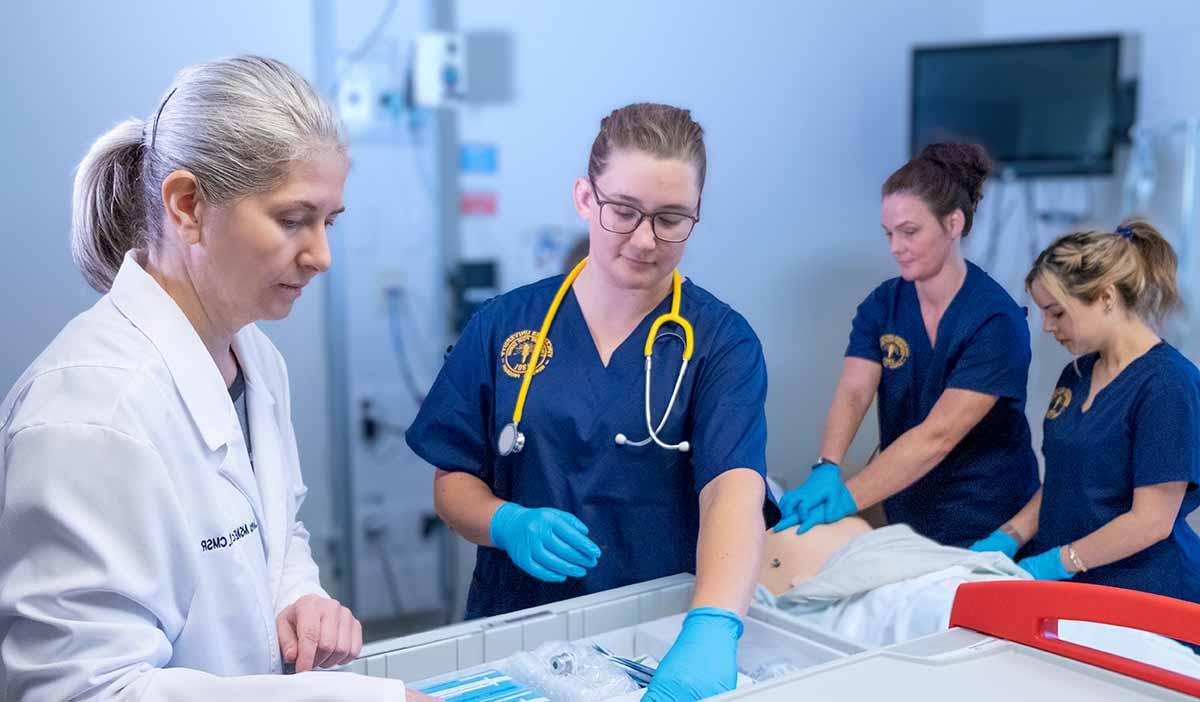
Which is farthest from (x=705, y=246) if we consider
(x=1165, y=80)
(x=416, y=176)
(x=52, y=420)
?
(x=1165, y=80)

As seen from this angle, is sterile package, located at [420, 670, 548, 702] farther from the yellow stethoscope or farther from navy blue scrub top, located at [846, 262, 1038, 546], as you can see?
navy blue scrub top, located at [846, 262, 1038, 546]

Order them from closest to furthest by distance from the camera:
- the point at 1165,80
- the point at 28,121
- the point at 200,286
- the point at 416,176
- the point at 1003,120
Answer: the point at 200,286, the point at 28,121, the point at 1003,120, the point at 1165,80, the point at 416,176

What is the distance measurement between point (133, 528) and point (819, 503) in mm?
1009

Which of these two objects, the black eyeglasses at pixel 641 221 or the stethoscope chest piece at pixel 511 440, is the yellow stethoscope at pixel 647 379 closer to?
the stethoscope chest piece at pixel 511 440

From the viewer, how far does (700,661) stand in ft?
3.37

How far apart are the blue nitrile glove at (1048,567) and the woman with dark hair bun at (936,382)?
10 cm

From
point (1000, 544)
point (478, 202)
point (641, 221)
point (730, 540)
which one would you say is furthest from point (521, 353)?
point (478, 202)

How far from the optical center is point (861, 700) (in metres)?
0.84

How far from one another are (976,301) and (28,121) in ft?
5.91

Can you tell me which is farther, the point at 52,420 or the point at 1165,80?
the point at 1165,80

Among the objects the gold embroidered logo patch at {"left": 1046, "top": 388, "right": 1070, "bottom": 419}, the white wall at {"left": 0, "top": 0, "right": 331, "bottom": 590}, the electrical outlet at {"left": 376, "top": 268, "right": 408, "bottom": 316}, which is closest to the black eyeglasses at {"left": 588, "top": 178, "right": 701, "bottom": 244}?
the gold embroidered logo patch at {"left": 1046, "top": 388, "right": 1070, "bottom": 419}

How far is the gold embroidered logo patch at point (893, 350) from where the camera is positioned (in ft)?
4.97

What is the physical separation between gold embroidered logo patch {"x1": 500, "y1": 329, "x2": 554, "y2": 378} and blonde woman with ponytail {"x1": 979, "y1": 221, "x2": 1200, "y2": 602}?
693 mm

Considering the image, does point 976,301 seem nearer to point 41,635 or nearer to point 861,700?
point 861,700
